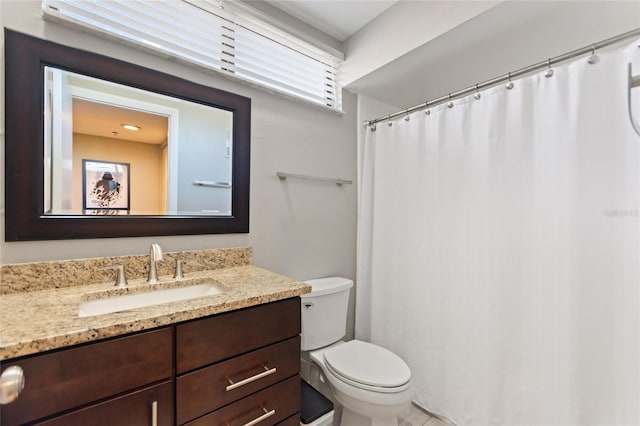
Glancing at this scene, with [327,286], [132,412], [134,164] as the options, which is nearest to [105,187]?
[134,164]

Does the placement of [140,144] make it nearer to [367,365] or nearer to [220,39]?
[220,39]

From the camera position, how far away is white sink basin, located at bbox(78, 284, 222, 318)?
3.29 feet

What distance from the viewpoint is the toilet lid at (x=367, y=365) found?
132 centimetres

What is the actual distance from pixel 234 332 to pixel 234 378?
0.52 ft

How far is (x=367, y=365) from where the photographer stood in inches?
57.1

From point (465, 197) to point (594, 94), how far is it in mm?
667

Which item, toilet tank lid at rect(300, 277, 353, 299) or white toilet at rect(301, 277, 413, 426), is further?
toilet tank lid at rect(300, 277, 353, 299)

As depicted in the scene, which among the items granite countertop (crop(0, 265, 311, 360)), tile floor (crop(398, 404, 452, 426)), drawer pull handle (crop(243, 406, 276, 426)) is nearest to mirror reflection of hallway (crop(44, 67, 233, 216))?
granite countertop (crop(0, 265, 311, 360))

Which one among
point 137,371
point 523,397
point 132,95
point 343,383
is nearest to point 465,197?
point 523,397

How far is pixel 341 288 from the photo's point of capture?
1.71 m

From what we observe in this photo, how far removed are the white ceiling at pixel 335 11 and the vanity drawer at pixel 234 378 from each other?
182 centimetres

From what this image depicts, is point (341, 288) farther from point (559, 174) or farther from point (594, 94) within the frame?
point (594, 94)

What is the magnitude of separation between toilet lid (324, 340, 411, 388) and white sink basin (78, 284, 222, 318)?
2.48 ft

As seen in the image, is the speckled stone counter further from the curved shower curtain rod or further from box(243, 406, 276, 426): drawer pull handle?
the curved shower curtain rod
